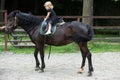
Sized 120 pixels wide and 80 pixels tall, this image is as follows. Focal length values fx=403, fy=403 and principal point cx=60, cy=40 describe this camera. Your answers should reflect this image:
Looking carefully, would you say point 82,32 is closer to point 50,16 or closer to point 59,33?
point 59,33

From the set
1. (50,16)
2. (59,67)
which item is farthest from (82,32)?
(59,67)

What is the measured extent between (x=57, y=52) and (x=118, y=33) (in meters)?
8.76

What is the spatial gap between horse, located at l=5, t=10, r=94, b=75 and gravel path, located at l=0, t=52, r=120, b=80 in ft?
1.29

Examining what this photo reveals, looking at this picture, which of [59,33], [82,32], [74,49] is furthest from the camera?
[74,49]

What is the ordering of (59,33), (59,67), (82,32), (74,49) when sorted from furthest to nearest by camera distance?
(74,49), (59,67), (59,33), (82,32)

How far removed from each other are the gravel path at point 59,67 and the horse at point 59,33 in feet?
1.29

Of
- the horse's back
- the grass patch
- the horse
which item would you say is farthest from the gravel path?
the horse's back

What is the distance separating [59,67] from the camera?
11969mm

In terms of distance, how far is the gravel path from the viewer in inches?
403

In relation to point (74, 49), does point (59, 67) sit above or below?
above

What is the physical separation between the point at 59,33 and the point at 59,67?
4.68 feet

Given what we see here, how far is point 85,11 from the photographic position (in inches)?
707

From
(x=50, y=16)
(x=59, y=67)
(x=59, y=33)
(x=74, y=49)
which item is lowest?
(x=74, y=49)

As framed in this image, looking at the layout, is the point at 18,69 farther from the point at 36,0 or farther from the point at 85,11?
the point at 36,0
